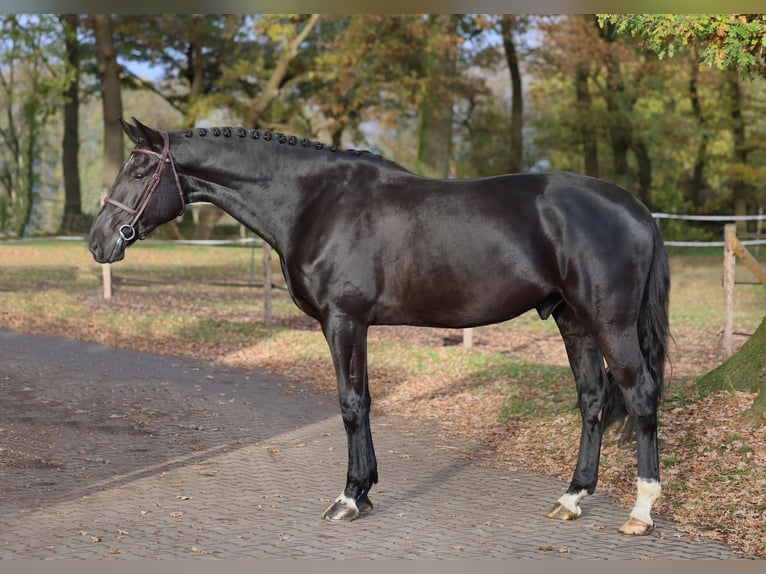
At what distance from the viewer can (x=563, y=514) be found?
5.42m

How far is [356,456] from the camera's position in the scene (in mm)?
5480

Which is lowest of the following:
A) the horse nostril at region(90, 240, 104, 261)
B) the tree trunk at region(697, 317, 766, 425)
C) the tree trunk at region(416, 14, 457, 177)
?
the tree trunk at region(697, 317, 766, 425)

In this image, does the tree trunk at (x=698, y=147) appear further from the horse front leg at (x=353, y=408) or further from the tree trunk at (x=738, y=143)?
the horse front leg at (x=353, y=408)

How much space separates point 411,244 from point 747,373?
3314mm

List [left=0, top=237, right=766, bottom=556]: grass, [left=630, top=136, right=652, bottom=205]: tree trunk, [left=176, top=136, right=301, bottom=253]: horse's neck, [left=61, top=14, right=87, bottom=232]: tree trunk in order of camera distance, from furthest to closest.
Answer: [left=630, top=136, right=652, bottom=205]: tree trunk, [left=61, top=14, right=87, bottom=232]: tree trunk, [left=0, top=237, right=766, bottom=556]: grass, [left=176, top=136, right=301, bottom=253]: horse's neck

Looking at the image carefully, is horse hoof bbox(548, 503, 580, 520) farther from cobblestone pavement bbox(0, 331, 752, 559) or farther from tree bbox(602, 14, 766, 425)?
tree bbox(602, 14, 766, 425)

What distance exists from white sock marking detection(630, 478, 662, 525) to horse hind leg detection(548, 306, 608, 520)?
435 mm

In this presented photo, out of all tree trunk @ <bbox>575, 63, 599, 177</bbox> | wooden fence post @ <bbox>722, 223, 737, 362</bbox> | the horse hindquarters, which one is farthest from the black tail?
tree trunk @ <bbox>575, 63, 599, 177</bbox>

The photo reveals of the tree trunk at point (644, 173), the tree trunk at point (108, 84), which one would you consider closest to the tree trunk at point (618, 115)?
the tree trunk at point (644, 173)

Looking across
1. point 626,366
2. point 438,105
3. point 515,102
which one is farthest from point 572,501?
point 515,102

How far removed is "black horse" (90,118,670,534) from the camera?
5250mm

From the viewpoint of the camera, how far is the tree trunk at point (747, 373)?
6855mm

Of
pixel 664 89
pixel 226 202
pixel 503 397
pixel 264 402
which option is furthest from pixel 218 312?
pixel 664 89

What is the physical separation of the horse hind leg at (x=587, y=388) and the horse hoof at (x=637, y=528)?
0.48 m
